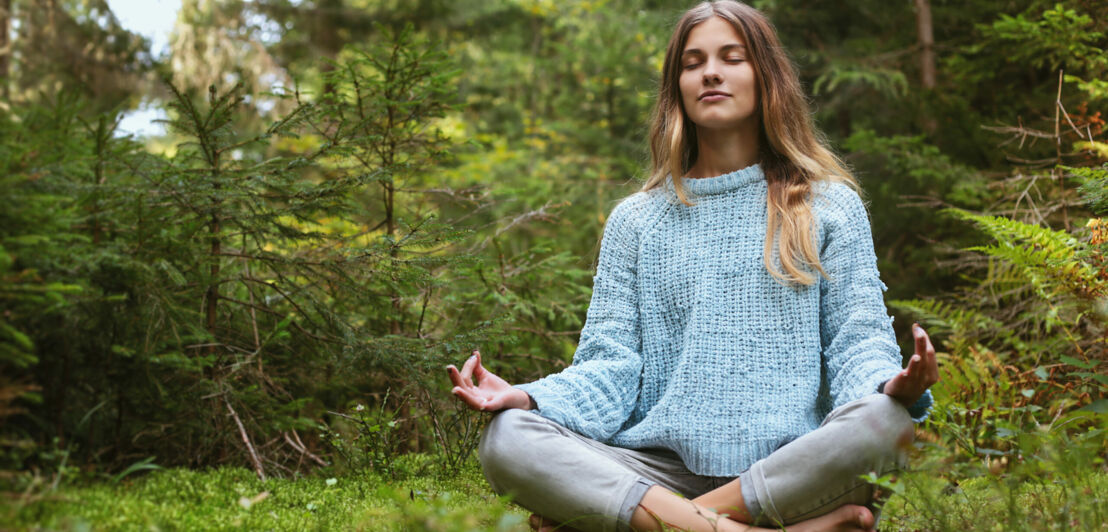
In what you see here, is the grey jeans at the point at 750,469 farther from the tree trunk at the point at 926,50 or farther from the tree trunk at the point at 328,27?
the tree trunk at the point at 328,27

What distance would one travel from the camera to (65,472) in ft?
6.17

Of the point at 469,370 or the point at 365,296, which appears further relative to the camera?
the point at 365,296

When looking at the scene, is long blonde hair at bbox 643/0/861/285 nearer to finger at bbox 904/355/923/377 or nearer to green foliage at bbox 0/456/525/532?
finger at bbox 904/355/923/377

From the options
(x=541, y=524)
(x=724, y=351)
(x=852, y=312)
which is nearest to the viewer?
(x=541, y=524)

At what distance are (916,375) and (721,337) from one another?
2.41 ft

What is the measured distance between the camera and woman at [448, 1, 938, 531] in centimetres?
217

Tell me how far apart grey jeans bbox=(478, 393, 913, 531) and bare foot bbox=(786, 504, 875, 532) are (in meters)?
0.02

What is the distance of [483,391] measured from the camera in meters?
2.43

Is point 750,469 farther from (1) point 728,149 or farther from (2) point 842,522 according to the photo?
(1) point 728,149

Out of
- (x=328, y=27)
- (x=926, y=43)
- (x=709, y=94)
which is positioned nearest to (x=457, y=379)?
(x=709, y=94)

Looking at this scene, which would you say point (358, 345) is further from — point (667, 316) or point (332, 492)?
point (667, 316)

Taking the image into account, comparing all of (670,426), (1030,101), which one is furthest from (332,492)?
(1030,101)

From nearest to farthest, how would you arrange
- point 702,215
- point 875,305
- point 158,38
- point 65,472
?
point 65,472 → point 875,305 → point 702,215 → point 158,38

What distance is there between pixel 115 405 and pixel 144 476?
0.32 meters
